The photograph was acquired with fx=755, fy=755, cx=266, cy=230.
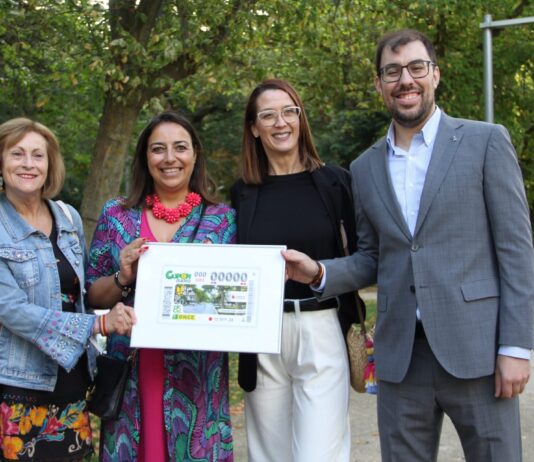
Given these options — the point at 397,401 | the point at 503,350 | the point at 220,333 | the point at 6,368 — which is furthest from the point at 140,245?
the point at 503,350

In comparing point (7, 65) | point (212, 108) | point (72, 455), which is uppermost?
point (212, 108)

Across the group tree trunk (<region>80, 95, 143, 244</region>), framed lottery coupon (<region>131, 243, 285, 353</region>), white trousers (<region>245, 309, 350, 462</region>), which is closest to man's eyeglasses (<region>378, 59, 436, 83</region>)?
framed lottery coupon (<region>131, 243, 285, 353</region>)

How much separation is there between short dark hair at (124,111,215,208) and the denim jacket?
1.95 ft

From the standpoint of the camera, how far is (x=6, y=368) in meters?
3.58

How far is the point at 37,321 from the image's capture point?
3.51 meters

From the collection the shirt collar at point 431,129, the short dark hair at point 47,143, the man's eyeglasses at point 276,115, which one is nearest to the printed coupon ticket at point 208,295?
the short dark hair at point 47,143

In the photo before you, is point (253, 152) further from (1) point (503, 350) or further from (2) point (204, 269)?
(1) point (503, 350)

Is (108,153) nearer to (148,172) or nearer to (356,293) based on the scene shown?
(148,172)

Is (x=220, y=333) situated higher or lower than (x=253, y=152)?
lower

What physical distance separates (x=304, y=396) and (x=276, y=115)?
151cm

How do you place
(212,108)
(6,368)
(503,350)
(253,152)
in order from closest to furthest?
(503,350), (6,368), (253,152), (212,108)

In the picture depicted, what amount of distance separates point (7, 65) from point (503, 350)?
888cm

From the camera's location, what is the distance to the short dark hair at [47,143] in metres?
3.72

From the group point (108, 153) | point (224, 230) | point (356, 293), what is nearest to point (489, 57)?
point (108, 153)
